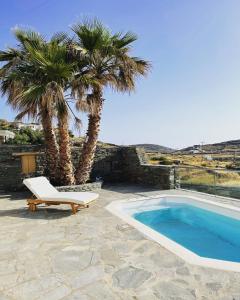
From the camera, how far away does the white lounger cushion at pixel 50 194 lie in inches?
289

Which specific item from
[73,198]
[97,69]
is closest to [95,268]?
[73,198]

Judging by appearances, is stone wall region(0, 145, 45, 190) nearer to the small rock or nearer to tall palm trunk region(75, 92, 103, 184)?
tall palm trunk region(75, 92, 103, 184)

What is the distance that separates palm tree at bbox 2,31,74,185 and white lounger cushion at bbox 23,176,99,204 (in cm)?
217

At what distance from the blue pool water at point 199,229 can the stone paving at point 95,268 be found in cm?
131

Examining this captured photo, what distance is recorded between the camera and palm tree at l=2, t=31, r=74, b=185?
888 cm

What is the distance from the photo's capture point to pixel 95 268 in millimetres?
4031

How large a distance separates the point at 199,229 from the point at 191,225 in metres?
0.37

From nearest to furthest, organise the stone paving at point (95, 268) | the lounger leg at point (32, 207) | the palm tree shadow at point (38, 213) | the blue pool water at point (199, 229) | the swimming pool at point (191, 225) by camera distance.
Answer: the stone paving at point (95, 268) → the swimming pool at point (191, 225) → the blue pool water at point (199, 229) → the palm tree shadow at point (38, 213) → the lounger leg at point (32, 207)

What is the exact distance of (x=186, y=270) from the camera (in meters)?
3.86

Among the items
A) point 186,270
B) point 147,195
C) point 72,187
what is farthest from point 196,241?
point 72,187

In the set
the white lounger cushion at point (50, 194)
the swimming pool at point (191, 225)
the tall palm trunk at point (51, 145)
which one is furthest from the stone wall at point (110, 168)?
the white lounger cushion at point (50, 194)

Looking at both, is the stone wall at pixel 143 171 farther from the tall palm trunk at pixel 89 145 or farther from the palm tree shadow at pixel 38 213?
the palm tree shadow at pixel 38 213

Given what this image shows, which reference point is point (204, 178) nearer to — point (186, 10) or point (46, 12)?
point (186, 10)

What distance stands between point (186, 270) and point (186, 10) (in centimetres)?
959
